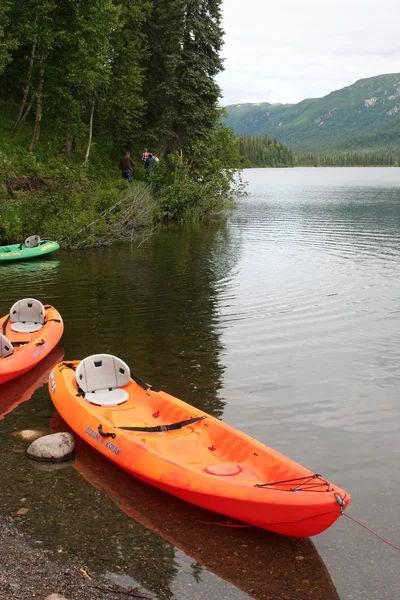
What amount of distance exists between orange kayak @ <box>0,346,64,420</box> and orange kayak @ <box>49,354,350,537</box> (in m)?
0.93

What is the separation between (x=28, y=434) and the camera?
9.28 m

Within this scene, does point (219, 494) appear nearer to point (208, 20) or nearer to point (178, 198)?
point (178, 198)

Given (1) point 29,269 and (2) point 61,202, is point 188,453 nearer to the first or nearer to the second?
(1) point 29,269

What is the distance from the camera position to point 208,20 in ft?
118

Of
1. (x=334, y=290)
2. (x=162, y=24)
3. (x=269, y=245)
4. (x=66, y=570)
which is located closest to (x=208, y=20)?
(x=162, y=24)

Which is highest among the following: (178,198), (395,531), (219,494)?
(178,198)

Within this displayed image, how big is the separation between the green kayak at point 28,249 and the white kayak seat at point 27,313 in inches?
387

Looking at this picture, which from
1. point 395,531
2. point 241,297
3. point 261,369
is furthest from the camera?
point 241,297

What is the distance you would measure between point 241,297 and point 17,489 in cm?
1145

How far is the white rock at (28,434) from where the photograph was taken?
915 cm

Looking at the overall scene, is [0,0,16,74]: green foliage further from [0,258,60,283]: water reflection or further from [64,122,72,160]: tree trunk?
[0,258,60,283]: water reflection

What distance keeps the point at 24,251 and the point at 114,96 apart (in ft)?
51.1

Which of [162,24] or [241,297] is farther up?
[162,24]

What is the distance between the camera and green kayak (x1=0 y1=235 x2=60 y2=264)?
23.4m
